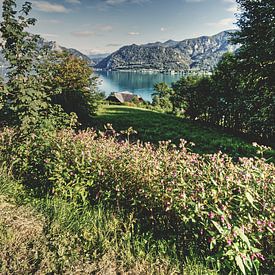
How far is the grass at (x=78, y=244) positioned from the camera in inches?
123

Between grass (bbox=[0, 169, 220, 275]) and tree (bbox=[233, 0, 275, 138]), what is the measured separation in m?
13.3

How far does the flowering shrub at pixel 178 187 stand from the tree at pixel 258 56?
12231mm

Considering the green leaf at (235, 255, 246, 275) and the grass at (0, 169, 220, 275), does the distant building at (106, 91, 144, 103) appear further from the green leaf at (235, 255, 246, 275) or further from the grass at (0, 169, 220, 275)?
the green leaf at (235, 255, 246, 275)

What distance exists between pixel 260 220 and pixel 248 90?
1667 centimetres

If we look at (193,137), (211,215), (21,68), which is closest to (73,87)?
(193,137)

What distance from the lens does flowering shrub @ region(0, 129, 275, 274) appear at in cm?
297

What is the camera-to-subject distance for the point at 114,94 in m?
65.8

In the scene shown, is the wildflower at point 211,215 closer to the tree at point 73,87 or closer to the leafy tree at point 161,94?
the tree at point 73,87

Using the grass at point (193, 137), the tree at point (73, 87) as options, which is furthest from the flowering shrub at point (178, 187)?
the tree at point (73, 87)

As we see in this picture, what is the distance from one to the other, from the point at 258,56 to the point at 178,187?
14.1 metres

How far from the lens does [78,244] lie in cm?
357

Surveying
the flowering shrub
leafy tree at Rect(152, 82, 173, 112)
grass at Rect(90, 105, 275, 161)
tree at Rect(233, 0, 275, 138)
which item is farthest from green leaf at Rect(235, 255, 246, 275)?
leafy tree at Rect(152, 82, 173, 112)

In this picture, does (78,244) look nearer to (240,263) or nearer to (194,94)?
(240,263)

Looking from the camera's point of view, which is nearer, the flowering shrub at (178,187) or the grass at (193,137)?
the flowering shrub at (178,187)
